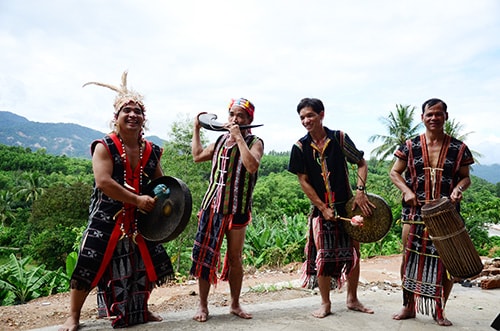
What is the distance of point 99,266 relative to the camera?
313 centimetres

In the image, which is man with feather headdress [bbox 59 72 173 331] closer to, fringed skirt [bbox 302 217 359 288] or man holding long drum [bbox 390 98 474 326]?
fringed skirt [bbox 302 217 359 288]

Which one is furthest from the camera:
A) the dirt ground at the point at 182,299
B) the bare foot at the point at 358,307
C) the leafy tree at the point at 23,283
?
the leafy tree at the point at 23,283

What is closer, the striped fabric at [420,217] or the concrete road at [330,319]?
the concrete road at [330,319]

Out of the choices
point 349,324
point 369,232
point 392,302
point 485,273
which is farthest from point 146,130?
point 485,273

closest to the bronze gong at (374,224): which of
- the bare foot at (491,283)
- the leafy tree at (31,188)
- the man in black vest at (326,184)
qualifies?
the man in black vest at (326,184)

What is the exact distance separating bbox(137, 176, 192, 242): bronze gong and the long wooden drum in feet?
6.09

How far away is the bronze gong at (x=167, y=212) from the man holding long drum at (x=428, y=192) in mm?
1898

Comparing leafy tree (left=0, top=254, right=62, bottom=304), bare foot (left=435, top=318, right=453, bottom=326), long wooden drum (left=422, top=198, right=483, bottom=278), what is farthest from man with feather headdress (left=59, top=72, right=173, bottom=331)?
leafy tree (left=0, top=254, right=62, bottom=304)

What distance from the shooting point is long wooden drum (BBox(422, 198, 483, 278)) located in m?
3.21

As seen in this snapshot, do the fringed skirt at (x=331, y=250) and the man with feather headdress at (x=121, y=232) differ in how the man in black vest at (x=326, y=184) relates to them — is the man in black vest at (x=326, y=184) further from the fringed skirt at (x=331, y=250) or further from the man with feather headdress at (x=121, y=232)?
the man with feather headdress at (x=121, y=232)

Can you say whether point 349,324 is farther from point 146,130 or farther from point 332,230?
point 146,130

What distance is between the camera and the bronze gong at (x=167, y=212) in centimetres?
311

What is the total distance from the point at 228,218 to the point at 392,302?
206 centimetres

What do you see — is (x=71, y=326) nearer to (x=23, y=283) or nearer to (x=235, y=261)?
(x=235, y=261)
